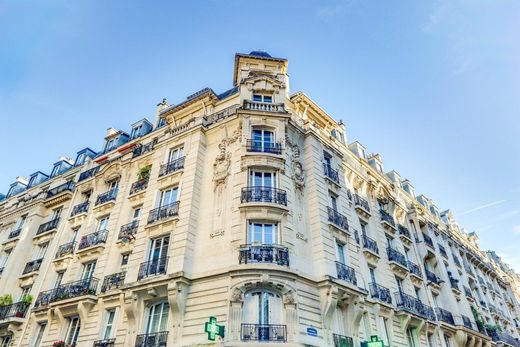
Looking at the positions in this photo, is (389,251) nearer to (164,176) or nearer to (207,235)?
(207,235)

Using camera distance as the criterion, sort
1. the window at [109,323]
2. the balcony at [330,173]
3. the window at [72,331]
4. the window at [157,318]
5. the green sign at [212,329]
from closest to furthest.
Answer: the green sign at [212,329], the window at [157,318], the window at [109,323], the window at [72,331], the balcony at [330,173]

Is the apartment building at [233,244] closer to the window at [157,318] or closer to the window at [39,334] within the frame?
the window at [157,318]

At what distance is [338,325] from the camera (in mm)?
13344

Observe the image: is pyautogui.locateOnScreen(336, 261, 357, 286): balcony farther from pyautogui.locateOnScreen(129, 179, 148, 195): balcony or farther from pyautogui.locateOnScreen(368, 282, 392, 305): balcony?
pyautogui.locateOnScreen(129, 179, 148, 195): balcony

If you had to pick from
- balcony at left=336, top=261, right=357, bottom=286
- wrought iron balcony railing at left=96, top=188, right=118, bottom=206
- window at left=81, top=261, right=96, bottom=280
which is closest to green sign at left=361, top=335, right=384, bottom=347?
balcony at left=336, top=261, right=357, bottom=286

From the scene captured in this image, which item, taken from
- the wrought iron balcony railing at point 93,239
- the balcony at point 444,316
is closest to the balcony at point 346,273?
the balcony at point 444,316

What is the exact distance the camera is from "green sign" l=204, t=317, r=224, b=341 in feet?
34.3

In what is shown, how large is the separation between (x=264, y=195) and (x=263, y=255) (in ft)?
8.76

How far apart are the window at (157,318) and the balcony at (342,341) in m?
6.17

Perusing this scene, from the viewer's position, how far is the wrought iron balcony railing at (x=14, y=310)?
17.2 metres

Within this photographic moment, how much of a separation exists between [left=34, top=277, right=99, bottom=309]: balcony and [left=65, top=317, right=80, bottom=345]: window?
108 cm

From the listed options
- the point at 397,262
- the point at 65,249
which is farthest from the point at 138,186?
the point at 397,262

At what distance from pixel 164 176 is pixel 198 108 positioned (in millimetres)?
5076

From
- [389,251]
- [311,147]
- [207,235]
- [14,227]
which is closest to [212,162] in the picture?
[207,235]
